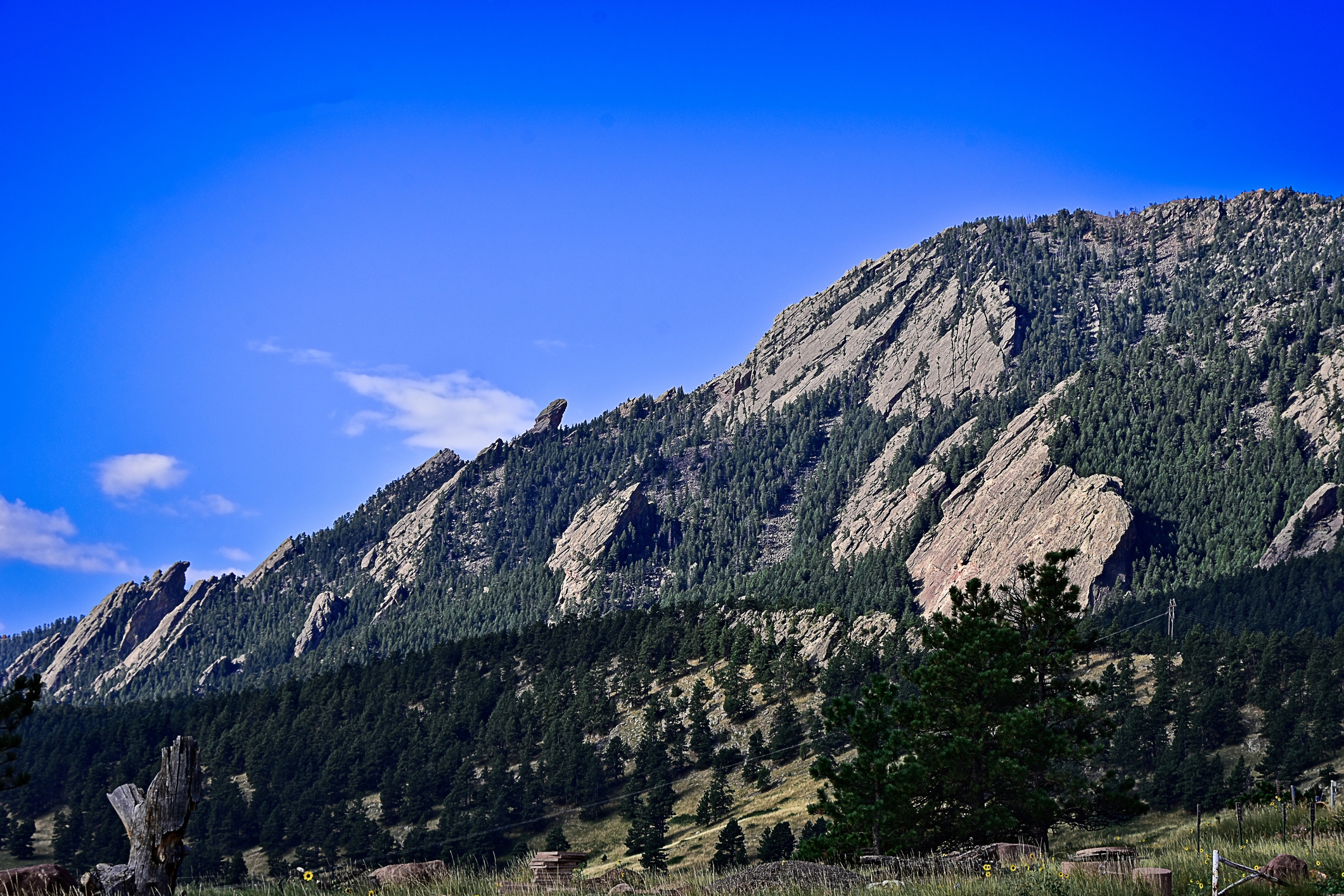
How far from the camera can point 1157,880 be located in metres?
16.1

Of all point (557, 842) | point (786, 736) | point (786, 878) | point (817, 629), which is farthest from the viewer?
point (817, 629)

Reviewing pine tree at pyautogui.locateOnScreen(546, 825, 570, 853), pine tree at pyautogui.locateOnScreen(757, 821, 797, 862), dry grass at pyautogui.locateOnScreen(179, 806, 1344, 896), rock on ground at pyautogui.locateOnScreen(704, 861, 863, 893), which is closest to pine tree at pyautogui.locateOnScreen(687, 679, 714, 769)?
pine tree at pyautogui.locateOnScreen(546, 825, 570, 853)

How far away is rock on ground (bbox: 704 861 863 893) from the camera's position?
1745 cm

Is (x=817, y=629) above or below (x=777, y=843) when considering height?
above

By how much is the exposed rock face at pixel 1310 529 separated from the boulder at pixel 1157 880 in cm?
17020

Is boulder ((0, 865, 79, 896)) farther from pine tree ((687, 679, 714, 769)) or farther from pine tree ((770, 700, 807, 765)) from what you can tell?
pine tree ((687, 679, 714, 769))

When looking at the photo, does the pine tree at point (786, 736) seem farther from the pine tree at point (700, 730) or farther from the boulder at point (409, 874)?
the boulder at point (409, 874)

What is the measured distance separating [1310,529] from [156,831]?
19201 centimetres

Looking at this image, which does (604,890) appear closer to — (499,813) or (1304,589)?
(499,813)

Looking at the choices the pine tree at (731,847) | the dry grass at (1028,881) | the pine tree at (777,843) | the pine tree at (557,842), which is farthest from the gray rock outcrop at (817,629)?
the dry grass at (1028,881)

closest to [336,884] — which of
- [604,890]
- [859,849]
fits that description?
[604,890]

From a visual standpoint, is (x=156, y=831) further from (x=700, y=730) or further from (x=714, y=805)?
(x=700, y=730)

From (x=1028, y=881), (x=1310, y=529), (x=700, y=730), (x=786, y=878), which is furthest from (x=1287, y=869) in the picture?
(x=1310, y=529)

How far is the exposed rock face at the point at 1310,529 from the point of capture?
16950 cm
